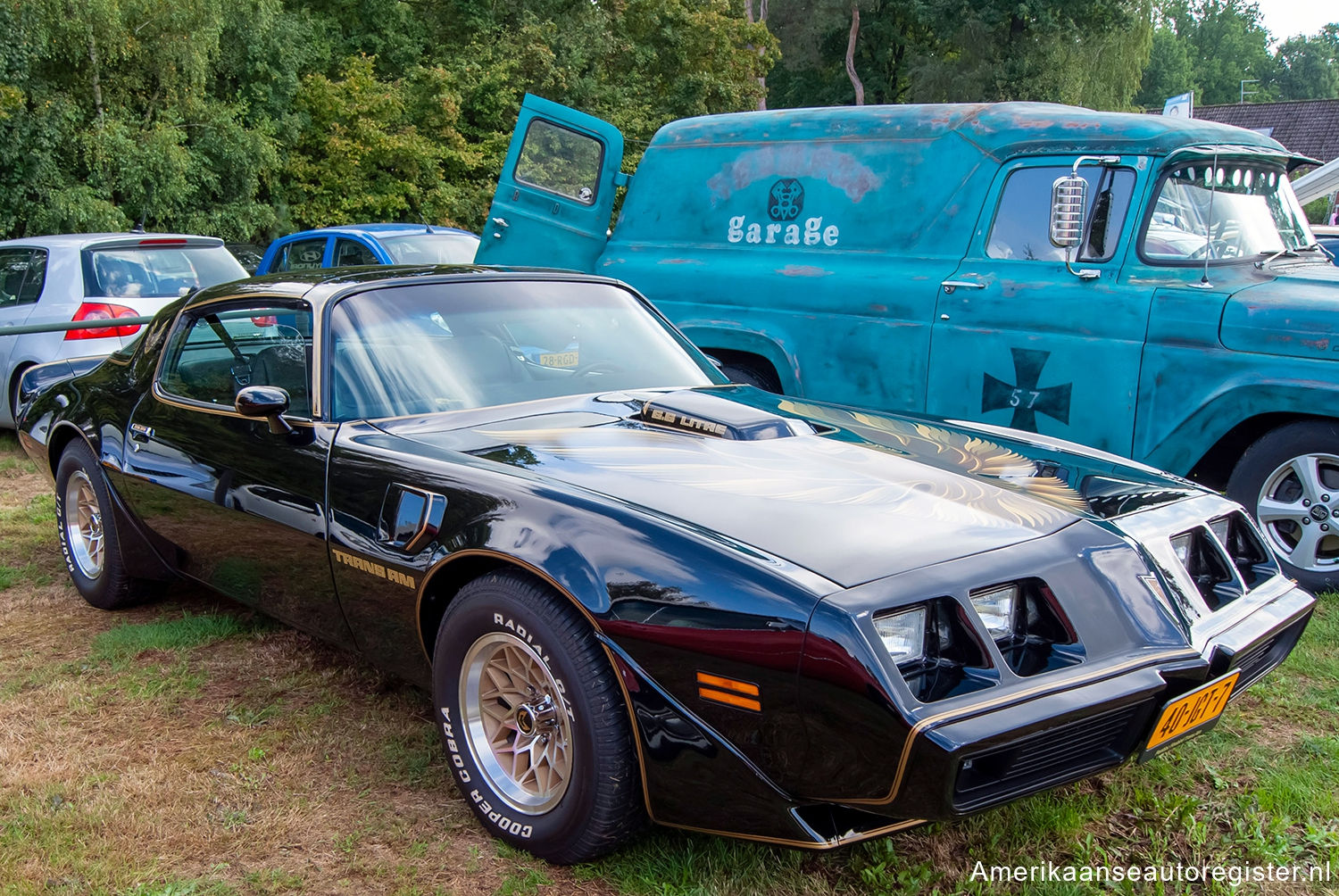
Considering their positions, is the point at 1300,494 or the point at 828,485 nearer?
the point at 828,485

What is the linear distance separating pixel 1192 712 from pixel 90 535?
4277mm

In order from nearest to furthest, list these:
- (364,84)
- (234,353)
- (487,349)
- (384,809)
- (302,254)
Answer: (384,809)
(487,349)
(234,353)
(302,254)
(364,84)

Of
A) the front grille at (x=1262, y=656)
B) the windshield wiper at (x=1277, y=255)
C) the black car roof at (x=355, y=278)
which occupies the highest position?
the windshield wiper at (x=1277, y=255)

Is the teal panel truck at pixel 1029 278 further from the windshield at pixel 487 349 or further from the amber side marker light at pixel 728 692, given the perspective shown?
the amber side marker light at pixel 728 692

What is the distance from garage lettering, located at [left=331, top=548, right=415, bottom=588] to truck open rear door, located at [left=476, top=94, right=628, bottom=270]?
4.66 meters

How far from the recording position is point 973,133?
5867mm

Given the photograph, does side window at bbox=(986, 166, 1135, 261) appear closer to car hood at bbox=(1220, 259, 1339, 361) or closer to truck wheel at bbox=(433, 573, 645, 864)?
car hood at bbox=(1220, 259, 1339, 361)

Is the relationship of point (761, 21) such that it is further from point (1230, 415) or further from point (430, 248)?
point (1230, 415)

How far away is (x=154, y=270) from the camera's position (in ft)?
25.8

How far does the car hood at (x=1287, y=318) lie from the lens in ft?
14.8

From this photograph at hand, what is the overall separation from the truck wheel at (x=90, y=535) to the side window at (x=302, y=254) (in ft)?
17.9

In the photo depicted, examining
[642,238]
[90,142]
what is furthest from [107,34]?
[642,238]

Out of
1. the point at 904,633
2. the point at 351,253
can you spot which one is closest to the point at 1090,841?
the point at 904,633

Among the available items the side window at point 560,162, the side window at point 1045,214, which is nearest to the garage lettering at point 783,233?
the side window at point 1045,214
